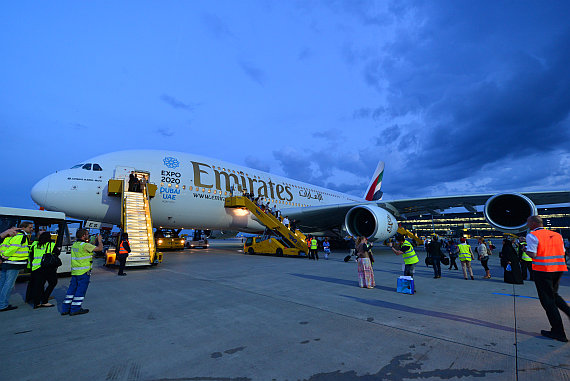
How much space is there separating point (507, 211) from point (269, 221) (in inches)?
422

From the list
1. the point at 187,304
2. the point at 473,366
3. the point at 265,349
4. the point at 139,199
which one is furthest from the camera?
the point at 139,199

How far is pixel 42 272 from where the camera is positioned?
4672mm

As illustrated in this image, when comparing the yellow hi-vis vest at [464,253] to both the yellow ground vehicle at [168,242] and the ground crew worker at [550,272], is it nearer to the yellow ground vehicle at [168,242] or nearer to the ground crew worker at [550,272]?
the ground crew worker at [550,272]

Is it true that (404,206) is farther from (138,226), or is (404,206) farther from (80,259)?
(80,259)

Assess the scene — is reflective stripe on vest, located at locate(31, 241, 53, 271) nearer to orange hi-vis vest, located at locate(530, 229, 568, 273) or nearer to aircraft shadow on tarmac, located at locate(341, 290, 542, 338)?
aircraft shadow on tarmac, located at locate(341, 290, 542, 338)

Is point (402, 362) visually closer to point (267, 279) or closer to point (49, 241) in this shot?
point (267, 279)

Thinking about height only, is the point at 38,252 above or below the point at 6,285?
above

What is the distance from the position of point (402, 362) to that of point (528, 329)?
2281mm

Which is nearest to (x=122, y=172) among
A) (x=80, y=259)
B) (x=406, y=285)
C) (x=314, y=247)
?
(x=80, y=259)

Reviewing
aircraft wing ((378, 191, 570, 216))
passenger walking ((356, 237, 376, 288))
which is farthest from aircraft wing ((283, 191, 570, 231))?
passenger walking ((356, 237, 376, 288))

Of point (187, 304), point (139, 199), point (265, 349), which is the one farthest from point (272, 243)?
point (265, 349)

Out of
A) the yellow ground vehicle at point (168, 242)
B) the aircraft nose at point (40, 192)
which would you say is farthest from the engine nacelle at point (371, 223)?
the aircraft nose at point (40, 192)

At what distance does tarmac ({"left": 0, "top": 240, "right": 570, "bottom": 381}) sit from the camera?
2.46 m

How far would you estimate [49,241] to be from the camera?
196 inches
